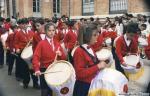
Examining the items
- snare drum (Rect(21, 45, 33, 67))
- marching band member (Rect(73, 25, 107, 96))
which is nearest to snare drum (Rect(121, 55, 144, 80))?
marching band member (Rect(73, 25, 107, 96))

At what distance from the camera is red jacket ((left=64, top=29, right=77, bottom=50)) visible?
36.9ft

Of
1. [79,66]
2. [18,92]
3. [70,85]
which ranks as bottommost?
[18,92]

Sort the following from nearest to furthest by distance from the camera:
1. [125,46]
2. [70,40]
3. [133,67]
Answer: [133,67] < [125,46] < [70,40]

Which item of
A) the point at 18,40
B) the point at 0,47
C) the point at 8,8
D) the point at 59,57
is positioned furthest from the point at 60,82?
the point at 8,8

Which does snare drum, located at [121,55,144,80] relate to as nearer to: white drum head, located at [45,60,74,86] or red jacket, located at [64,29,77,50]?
white drum head, located at [45,60,74,86]

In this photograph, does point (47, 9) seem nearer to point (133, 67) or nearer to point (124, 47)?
point (124, 47)

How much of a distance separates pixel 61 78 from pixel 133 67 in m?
1.10

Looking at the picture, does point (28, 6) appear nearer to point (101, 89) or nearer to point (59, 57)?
point (59, 57)

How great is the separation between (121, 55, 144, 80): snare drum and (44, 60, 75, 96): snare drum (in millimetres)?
905

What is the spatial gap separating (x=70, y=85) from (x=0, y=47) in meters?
8.68

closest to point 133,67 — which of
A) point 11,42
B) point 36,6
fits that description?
point 11,42

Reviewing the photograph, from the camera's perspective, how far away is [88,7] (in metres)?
28.1

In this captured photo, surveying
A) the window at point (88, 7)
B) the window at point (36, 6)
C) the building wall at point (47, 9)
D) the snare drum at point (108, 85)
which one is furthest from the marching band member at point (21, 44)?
the window at point (36, 6)

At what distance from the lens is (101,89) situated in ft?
12.7
